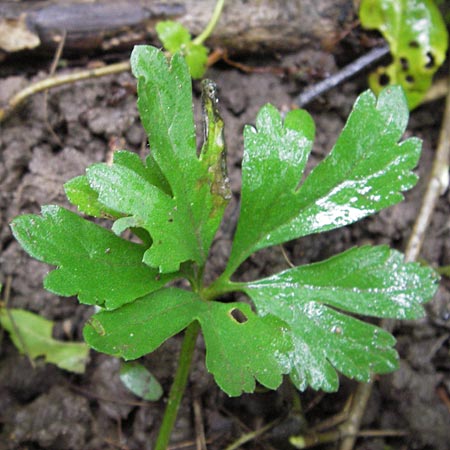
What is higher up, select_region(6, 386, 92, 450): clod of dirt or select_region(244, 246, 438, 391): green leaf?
select_region(244, 246, 438, 391): green leaf

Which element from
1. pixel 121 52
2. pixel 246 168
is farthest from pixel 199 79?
pixel 246 168

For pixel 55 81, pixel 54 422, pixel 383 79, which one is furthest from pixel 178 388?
pixel 383 79

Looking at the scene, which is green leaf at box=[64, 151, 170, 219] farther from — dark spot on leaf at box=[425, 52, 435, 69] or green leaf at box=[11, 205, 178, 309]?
dark spot on leaf at box=[425, 52, 435, 69]

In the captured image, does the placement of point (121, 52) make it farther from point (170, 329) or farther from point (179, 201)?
point (170, 329)

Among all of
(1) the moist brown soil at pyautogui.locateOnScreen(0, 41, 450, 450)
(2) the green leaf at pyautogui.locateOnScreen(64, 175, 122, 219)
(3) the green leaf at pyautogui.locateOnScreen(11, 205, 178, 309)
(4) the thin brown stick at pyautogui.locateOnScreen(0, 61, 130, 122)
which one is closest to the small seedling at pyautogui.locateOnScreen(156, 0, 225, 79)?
(1) the moist brown soil at pyautogui.locateOnScreen(0, 41, 450, 450)

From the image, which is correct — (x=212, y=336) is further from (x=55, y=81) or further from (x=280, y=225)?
(x=55, y=81)

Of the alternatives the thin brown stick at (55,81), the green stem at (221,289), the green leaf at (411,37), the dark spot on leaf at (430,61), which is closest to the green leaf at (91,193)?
the green stem at (221,289)

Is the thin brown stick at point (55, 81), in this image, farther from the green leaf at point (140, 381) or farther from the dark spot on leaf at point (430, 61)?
the dark spot on leaf at point (430, 61)
